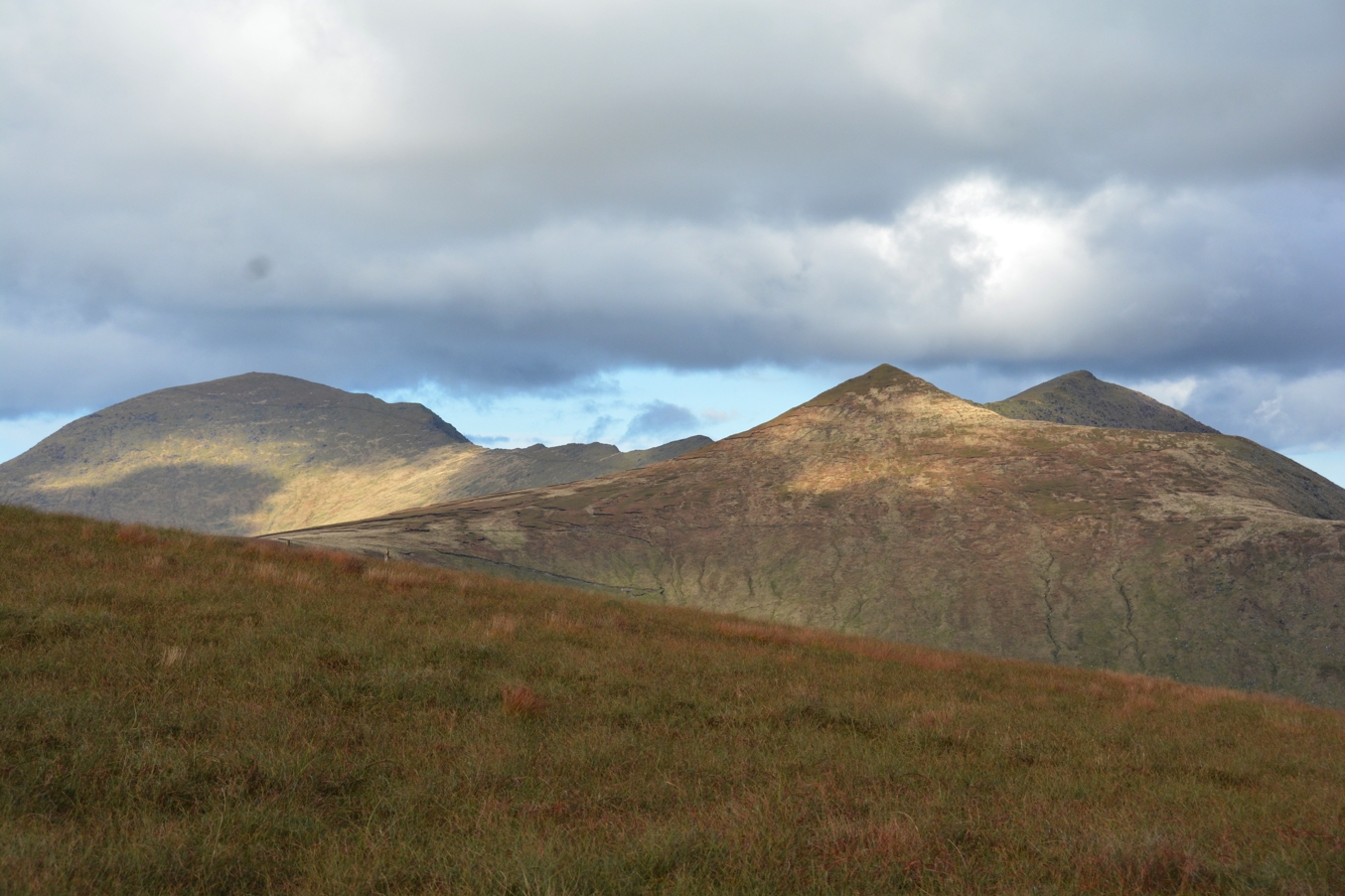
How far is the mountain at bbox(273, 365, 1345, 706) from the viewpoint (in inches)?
2776

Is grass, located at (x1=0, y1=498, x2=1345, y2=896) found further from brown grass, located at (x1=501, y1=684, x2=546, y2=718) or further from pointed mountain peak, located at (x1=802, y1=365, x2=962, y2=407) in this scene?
pointed mountain peak, located at (x1=802, y1=365, x2=962, y2=407)

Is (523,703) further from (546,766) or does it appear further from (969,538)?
(969,538)

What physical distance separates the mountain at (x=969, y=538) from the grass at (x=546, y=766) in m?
51.6

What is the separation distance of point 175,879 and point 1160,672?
259ft

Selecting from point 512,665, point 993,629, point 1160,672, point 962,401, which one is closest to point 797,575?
point 993,629

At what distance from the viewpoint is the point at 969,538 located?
88.6 metres

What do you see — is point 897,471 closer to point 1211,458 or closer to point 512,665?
point 1211,458

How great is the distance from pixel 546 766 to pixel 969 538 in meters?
88.7

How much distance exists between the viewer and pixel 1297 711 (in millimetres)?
17031

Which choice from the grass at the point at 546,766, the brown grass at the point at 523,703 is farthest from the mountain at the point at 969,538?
the brown grass at the point at 523,703

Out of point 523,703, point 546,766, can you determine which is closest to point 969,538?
point 523,703

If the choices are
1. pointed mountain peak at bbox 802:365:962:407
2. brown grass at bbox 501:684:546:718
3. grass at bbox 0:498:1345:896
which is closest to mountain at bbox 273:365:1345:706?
pointed mountain peak at bbox 802:365:962:407

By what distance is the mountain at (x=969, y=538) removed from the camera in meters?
70.5

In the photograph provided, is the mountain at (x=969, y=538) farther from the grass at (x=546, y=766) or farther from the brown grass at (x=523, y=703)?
the brown grass at (x=523, y=703)
